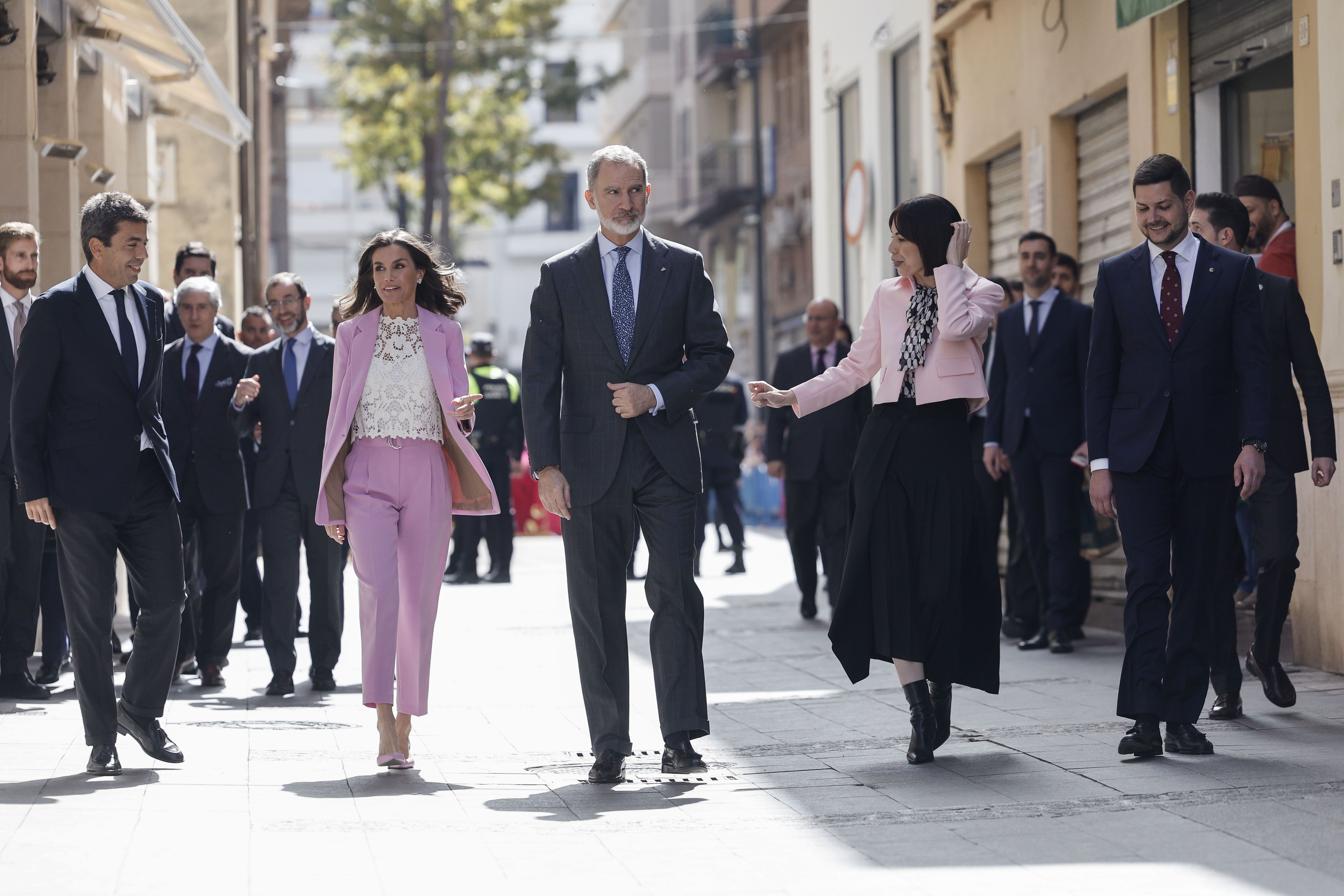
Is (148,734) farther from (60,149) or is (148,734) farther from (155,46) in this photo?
(155,46)

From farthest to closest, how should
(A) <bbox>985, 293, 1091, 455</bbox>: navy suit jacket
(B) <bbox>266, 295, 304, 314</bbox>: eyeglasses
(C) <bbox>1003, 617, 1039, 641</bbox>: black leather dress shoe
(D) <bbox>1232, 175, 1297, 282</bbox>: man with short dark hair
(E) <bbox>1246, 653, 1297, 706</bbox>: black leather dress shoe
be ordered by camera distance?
1. (C) <bbox>1003, 617, 1039, 641</bbox>: black leather dress shoe
2. (A) <bbox>985, 293, 1091, 455</bbox>: navy suit jacket
3. (B) <bbox>266, 295, 304, 314</bbox>: eyeglasses
4. (D) <bbox>1232, 175, 1297, 282</bbox>: man with short dark hair
5. (E) <bbox>1246, 653, 1297, 706</bbox>: black leather dress shoe

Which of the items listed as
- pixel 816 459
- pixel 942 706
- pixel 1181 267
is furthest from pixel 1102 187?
pixel 942 706

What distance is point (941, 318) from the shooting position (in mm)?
7562

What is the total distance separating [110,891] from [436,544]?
267 cm

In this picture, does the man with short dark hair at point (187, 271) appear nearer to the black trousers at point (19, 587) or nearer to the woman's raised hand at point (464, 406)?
the black trousers at point (19, 587)

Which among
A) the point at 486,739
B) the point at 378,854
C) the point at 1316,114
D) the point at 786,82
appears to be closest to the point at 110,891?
the point at 378,854

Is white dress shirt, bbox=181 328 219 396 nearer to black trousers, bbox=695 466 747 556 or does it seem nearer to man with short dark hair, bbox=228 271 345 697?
man with short dark hair, bbox=228 271 345 697

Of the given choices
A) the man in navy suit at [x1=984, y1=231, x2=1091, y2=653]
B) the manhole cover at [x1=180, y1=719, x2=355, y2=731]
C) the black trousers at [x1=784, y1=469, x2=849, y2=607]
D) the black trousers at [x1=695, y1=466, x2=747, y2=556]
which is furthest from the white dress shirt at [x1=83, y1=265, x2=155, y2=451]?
the black trousers at [x1=695, y1=466, x2=747, y2=556]

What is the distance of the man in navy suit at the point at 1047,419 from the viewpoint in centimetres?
1136

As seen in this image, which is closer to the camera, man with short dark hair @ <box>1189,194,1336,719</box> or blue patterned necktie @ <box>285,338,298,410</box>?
man with short dark hair @ <box>1189,194,1336,719</box>

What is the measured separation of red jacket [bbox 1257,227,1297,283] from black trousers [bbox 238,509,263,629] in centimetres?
597

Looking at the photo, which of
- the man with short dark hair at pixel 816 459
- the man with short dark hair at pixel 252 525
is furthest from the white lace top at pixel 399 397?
the man with short dark hair at pixel 816 459

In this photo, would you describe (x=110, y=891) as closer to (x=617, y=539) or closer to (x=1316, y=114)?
(x=617, y=539)

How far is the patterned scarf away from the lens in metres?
7.65
